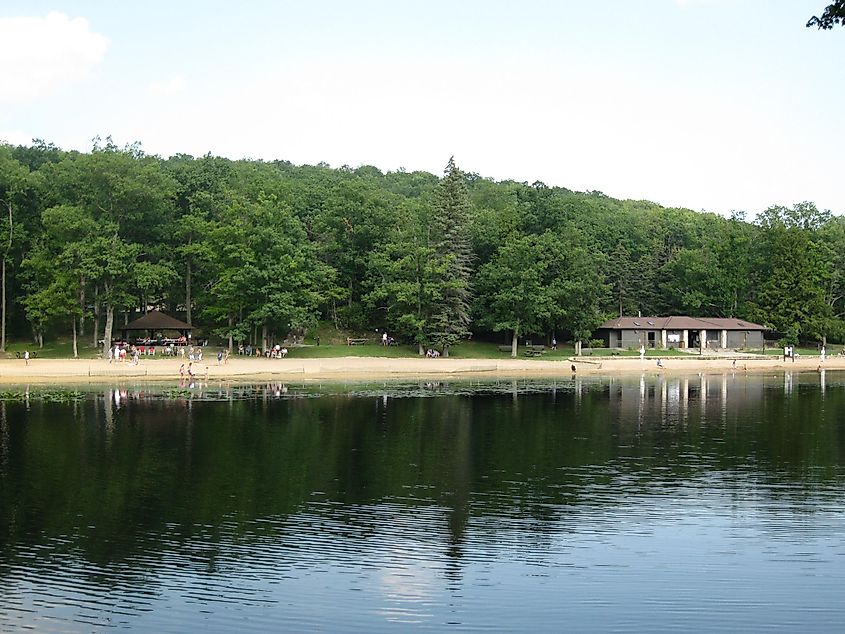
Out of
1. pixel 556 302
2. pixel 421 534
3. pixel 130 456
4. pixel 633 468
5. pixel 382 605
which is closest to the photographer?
pixel 382 605

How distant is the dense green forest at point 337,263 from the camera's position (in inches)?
2630

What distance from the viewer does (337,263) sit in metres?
80.6

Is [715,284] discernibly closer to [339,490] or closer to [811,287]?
[811,287]

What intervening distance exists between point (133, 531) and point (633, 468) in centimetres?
1388

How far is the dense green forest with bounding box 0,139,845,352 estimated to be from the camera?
219 ft

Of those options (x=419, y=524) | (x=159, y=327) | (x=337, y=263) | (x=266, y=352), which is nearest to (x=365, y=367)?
(x=266, y=352)

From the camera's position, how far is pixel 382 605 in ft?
44.1

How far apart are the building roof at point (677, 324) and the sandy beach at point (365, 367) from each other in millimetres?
7770

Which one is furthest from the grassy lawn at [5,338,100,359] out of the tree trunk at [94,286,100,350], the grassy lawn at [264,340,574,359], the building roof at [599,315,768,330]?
the building roof at [599,315,768,330]

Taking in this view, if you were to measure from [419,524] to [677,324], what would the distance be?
70.1 meters

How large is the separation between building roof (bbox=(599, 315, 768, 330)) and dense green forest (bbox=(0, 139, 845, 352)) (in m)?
3.02

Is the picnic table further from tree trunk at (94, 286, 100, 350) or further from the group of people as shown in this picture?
tree trunk at (94, 286, 100, 350)

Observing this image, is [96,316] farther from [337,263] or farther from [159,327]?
[337,263]

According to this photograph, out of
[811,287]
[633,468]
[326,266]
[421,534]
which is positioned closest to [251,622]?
[421,534]
